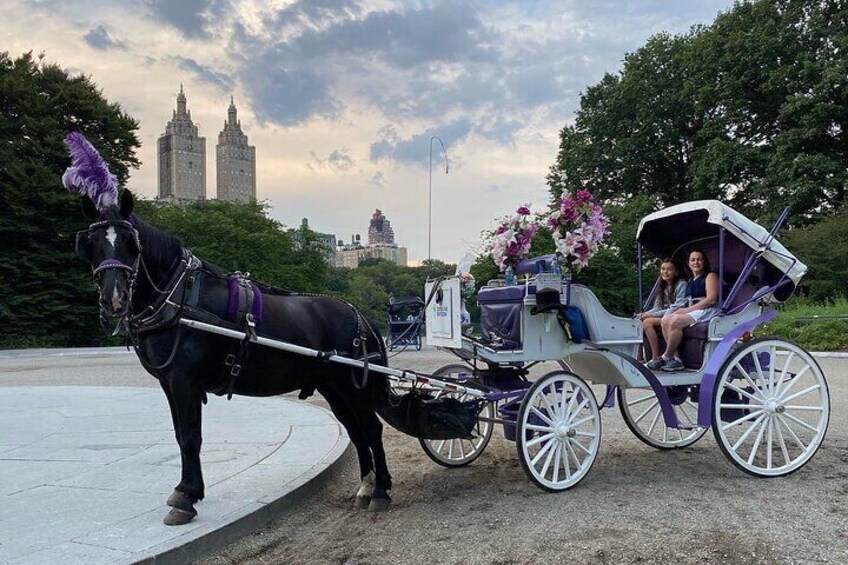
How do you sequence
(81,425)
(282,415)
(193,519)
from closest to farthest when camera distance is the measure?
(193,519)
(81,425)
(282,415)

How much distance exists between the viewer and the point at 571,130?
3591 cm

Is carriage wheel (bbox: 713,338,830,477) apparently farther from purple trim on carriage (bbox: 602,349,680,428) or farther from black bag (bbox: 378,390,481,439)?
black bag (bbox: 378,390,481,439)

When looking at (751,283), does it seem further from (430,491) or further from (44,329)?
(44,329)

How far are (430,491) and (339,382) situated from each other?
1.23 metres

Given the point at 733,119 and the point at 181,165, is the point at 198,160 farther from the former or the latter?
the point at 733,119

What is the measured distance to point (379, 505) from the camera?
477cm

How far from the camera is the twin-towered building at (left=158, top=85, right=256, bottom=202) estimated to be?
76.1 meters

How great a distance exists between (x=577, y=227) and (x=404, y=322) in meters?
1.74

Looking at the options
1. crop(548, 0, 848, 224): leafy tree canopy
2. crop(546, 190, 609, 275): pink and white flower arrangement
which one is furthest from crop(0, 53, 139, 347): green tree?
crop(546, 190, 609, 275): pink and white flower arrangement

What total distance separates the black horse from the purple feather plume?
0.06 meters

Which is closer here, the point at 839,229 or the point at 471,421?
the point at 471,421

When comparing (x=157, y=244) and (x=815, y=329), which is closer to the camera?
(x=157, y=244)

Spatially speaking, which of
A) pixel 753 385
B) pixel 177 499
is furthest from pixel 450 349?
pixel 753 385

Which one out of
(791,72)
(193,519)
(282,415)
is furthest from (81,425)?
(791,72)
